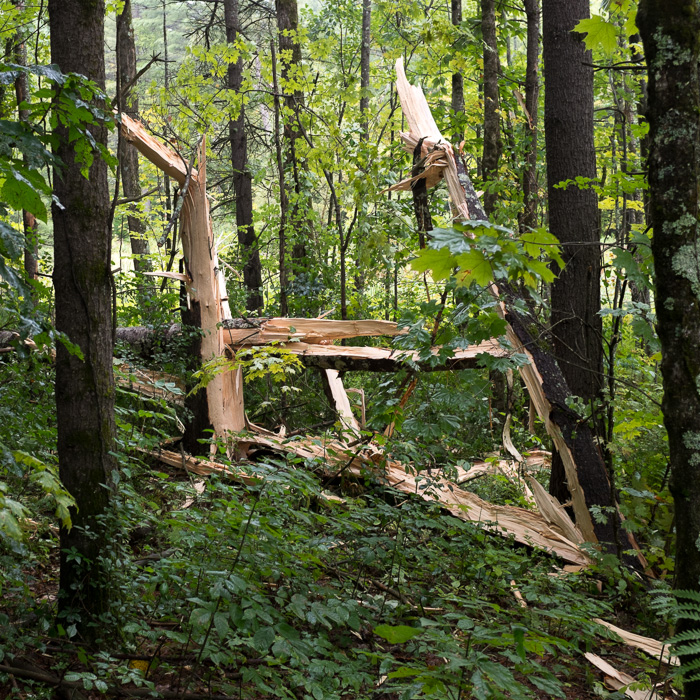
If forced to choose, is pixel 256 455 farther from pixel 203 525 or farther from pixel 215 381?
pixel 203 525

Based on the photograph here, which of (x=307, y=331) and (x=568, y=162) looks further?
(x=307, y=331)

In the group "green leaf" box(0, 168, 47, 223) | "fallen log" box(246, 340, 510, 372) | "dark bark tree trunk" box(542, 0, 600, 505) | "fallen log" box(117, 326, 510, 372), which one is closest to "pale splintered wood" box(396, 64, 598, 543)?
"dark bark tree trunk" box(542, 0, 600, 505)

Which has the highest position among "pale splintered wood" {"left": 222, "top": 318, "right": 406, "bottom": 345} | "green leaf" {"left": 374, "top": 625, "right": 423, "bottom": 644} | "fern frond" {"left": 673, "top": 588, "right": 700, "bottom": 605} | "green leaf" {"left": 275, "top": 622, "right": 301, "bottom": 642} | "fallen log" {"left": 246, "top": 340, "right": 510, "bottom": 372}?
"pale splintered wood" {"left": 222, "top": 318, "right": 406, "bottom": 345}

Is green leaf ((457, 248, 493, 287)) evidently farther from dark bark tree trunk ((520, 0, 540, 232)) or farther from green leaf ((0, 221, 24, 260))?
dark bark tree trunk ((520, 0, 540, 232))

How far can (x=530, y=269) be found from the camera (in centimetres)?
233

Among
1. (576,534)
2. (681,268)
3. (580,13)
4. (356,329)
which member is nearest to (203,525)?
(681,268)

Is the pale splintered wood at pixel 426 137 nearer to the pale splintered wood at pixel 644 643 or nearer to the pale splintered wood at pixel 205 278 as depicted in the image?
the pale splintered wood at pixel 205 278

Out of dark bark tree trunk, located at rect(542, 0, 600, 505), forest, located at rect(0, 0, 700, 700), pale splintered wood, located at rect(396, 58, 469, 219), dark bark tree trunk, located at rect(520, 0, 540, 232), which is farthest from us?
dark bark tree trunk, located at rect(520, 0, 540, 232)

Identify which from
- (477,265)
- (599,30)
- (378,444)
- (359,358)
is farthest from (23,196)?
(359,358)

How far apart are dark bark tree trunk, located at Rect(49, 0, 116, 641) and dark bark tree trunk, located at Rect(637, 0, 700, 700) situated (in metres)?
2.72

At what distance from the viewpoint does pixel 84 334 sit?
3291 mm

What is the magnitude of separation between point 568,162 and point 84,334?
4551 millimetres

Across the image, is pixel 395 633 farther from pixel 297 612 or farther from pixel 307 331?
pixel 307 331

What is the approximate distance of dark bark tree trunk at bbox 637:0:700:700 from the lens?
2.35 m
